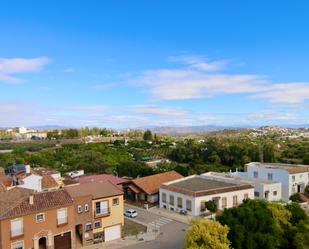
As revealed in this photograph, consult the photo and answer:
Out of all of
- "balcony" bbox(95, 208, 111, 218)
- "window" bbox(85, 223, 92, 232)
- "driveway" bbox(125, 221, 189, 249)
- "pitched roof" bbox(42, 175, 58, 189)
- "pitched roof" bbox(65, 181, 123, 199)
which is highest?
"pitched roof" bbox(65, 181, 123, 199)

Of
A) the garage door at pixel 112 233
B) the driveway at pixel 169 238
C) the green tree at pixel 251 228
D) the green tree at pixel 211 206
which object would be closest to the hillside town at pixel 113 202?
the garage door at pixel 112 233

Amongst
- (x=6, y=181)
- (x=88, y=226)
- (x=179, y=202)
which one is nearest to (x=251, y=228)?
(x=88, y=226)

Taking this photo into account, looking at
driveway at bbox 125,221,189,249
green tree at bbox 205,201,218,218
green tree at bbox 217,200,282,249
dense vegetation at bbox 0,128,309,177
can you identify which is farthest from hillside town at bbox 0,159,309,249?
dense vegetation at bbox 0,128,309,177

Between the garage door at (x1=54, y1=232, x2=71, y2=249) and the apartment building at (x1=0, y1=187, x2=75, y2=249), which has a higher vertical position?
the apartment building at (x1=0, y1=187, x2=75, y2=249)

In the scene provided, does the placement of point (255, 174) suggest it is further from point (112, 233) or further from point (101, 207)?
point (101, 207)

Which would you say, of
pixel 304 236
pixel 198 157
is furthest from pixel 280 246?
pixel 198 157

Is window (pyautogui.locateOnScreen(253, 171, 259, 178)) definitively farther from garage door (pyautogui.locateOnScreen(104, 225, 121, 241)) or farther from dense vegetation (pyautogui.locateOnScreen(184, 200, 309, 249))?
garage door (pyautogui.locateOnScreen(104, 225, 121, 241))

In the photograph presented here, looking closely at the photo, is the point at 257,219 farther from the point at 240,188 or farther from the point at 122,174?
the point at 122,174
